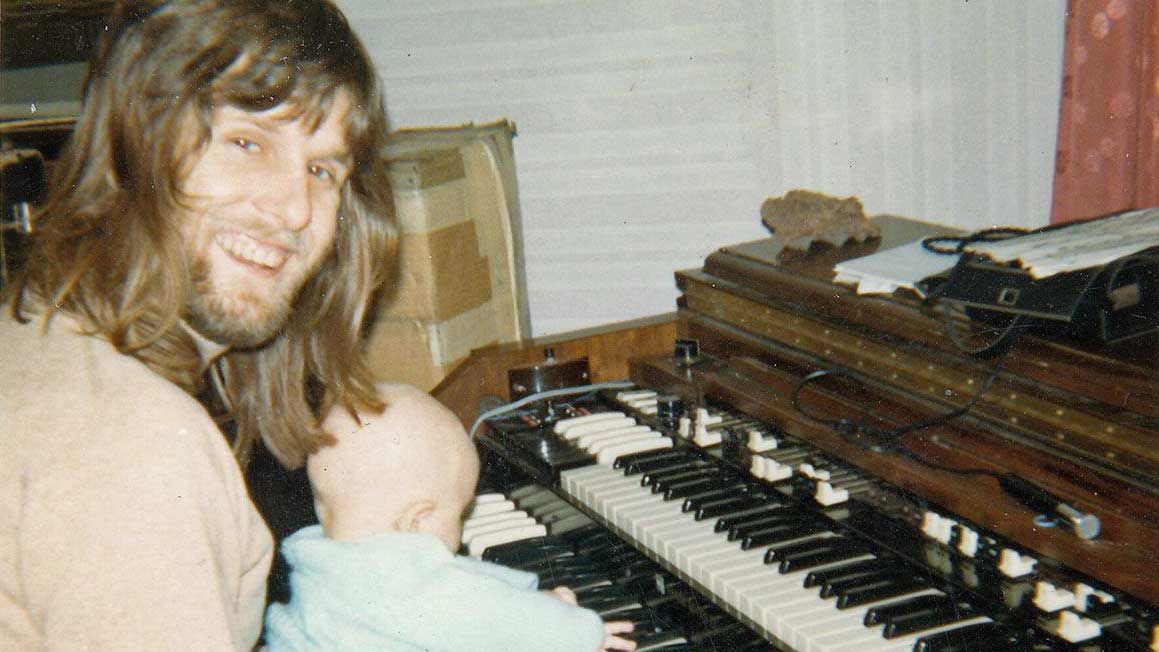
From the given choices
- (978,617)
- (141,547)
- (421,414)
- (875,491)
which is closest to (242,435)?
(421,414)

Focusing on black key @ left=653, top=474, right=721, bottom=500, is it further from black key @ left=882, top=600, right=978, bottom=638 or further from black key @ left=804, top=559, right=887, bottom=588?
black key @ left=882, top=600, right=978, bottom=638

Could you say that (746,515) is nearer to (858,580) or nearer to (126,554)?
(858,580)

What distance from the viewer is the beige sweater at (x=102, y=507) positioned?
41.7 inches

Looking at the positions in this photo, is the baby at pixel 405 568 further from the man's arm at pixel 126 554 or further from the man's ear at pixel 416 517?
the man's arm at pixel 126 554

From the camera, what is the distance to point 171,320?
1.30m

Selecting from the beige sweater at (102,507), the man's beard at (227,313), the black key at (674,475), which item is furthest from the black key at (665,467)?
the beige sweater at (102,507)

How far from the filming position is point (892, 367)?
1.78 m

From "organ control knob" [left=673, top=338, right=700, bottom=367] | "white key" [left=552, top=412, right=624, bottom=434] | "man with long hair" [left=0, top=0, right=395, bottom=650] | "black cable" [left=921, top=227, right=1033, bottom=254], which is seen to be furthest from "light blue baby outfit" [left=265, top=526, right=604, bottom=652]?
"black cable" [left=921, top=227, right=1033, bottom=254]

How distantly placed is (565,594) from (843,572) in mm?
430

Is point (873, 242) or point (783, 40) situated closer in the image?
point (873, 242)

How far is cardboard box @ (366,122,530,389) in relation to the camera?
249 cm

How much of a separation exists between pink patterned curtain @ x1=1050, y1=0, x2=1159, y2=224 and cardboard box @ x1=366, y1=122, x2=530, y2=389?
1.59m

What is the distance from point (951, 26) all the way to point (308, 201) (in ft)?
7.40

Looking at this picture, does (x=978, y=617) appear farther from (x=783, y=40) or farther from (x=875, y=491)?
(x=783, y=40)
